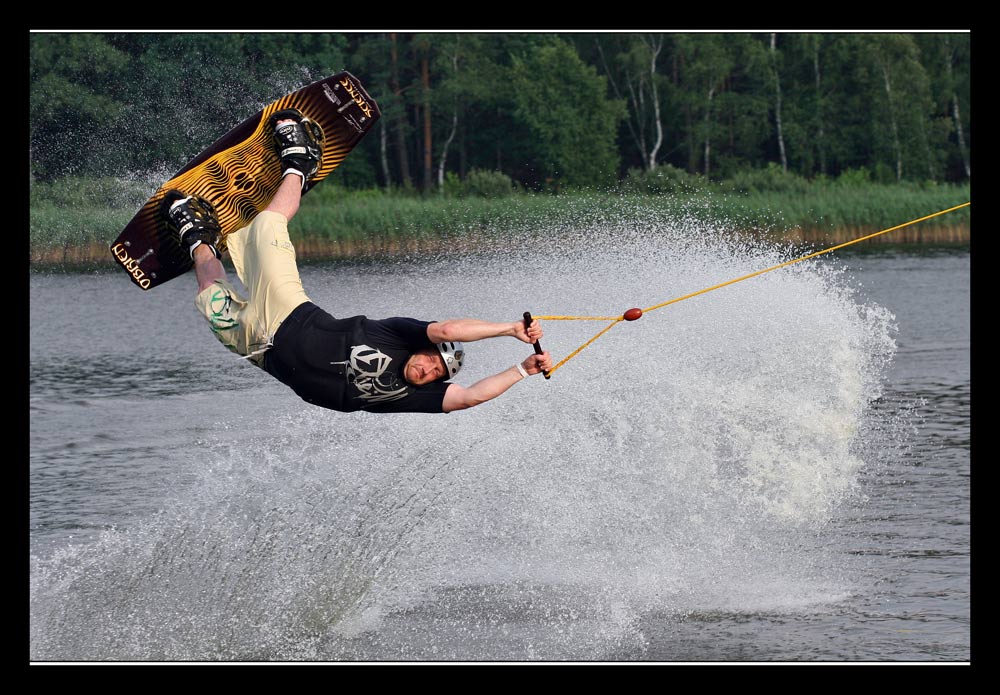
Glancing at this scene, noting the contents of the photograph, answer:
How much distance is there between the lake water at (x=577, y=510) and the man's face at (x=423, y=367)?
159cm

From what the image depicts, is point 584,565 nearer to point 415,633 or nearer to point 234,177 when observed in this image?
point 415,633

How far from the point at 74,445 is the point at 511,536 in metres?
4.84

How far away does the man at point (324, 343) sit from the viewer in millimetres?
7430

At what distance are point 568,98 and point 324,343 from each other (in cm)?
3113

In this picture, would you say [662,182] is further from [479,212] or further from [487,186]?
[479,212]

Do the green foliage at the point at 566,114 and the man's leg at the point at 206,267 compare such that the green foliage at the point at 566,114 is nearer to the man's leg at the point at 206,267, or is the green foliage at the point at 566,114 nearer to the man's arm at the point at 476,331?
the man's leg at the point at 206,267

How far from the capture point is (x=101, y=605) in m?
8.39

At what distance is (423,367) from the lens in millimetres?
7438

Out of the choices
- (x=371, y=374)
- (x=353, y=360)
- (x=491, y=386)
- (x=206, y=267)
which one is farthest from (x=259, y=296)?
Result: (x=491, y=386)

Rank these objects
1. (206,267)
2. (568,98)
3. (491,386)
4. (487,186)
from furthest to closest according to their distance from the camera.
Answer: (568,98)
(487,186)
(206,267)
(491,386)

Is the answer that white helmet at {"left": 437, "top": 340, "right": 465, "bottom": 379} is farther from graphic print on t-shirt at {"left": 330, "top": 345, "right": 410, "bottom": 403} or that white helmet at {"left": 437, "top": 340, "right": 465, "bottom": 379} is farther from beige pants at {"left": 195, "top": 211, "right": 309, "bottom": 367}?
beige pants at {"left": 195, "top": 211, "right": 309, "bottom": 367}

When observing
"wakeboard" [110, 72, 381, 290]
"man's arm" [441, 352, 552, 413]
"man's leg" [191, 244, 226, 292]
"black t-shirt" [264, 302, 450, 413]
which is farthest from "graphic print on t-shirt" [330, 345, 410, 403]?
"wakeboard" [110, 72, 381, 290]

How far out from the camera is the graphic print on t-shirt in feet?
24.4

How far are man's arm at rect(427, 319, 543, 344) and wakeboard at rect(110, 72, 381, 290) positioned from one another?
2164 millimetres
